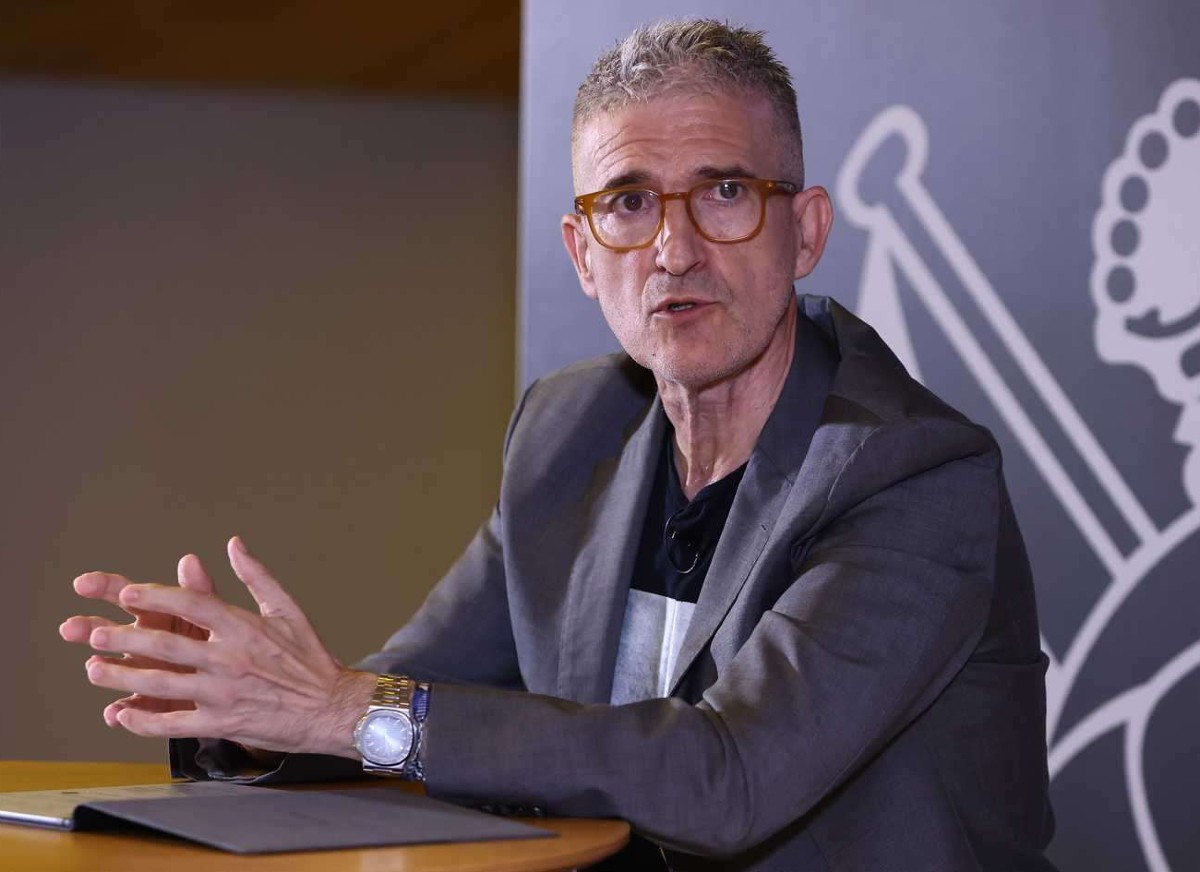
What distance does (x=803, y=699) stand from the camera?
1379 millimetres

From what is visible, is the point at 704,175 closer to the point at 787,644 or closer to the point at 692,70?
the point at 692,70

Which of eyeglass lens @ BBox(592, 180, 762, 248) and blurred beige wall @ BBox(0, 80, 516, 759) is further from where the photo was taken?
blurred beige wall @ BBox(0, 80, 516, 759)

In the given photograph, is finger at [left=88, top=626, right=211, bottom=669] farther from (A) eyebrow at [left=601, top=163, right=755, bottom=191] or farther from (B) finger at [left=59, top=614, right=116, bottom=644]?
(A) eyebrow at [left=601, top=163, right=755, bottom=191]

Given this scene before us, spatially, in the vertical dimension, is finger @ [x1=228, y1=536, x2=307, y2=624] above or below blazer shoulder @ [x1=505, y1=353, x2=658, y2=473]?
below

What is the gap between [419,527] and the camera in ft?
16.3

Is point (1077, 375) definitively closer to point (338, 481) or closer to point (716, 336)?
point (716, 336)

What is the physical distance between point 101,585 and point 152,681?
237mm

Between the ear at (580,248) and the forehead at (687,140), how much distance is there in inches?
5.4

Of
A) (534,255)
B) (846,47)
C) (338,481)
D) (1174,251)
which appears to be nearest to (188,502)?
(338,481)

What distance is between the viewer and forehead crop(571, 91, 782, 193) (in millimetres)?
1799

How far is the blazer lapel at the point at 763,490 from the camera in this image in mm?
1650

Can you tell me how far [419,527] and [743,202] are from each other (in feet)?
10.7

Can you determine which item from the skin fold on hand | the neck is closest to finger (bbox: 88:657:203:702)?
the skin fold on hand

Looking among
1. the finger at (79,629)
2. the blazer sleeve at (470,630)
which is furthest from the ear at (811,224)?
the finger at (79,629)
